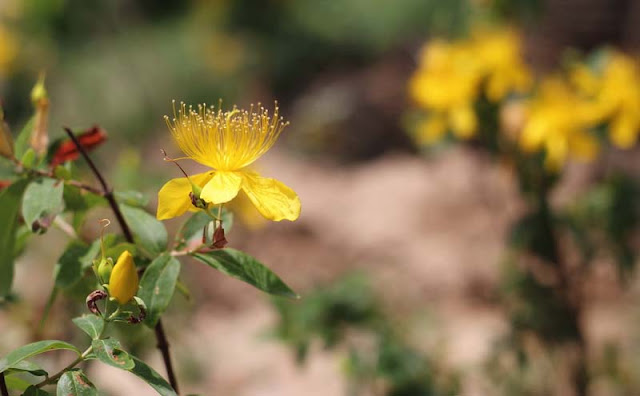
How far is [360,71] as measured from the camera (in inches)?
184

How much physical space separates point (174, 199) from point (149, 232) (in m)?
0.12

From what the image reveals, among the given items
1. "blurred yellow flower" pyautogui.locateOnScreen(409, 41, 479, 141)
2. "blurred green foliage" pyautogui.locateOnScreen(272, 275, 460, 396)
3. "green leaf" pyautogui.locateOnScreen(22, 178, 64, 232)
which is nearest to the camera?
"green leaf" pyautogui.locateOnScreen(22, 178, 64, 232)

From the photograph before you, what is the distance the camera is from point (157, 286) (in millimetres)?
803

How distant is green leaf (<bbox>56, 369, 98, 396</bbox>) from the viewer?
2.36 ft

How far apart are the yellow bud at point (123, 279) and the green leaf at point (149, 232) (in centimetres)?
12

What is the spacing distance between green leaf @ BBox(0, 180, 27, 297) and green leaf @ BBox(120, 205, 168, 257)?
14 cm

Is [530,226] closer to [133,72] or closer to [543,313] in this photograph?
[543,313]

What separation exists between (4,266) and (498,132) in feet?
3.42

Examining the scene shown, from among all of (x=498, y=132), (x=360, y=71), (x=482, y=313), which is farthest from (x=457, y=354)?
(x=360, y=71)

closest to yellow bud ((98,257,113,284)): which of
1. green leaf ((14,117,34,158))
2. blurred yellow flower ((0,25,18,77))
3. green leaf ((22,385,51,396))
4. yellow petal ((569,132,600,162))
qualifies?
green leaf ((22,385,51,396))

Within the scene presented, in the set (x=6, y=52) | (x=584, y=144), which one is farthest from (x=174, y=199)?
(x=6, y=52)

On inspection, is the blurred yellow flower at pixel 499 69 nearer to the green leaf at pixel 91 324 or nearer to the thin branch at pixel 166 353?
the thin branch at pixel 166 353

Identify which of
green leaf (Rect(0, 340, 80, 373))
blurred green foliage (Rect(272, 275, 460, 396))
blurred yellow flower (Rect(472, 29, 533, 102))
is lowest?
blurred green foliage (Rect(272, 275, 460, 396))

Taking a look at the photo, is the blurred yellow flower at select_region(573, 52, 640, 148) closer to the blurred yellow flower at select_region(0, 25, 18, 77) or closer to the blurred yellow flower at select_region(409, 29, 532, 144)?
the blurred yellow flower at select_region(409, 29, 532, 144)
